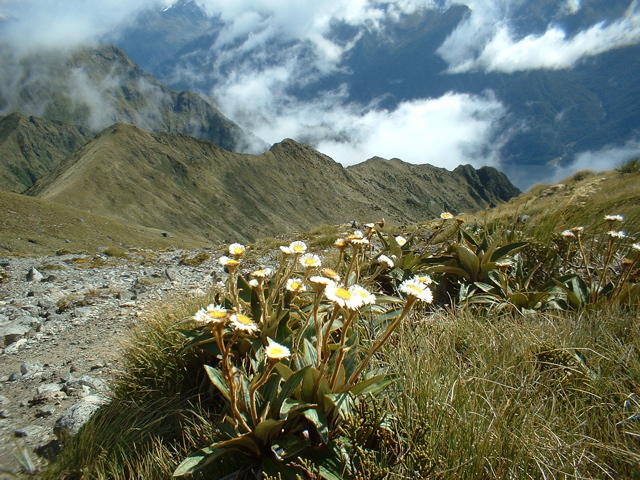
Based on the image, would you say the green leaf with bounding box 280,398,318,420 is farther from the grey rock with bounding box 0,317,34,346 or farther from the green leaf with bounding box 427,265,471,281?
the grey rock with bounding box 0,317,34,346

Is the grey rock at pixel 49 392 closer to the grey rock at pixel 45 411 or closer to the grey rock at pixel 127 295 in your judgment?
the grey rock at pixel 45 411

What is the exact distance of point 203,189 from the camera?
492 ft

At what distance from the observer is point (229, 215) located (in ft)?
491

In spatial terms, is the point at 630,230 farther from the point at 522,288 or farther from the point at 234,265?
the point at 234,265

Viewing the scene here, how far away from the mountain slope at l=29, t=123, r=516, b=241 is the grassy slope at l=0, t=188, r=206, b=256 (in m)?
51.3

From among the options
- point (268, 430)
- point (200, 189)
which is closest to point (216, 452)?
point (268, 430)

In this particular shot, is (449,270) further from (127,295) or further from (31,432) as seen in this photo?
(127,295)

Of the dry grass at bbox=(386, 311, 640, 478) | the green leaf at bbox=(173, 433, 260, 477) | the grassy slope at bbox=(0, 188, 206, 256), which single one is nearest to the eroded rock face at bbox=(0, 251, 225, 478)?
the green leaf at bbox=(173, 433, 260, 477)

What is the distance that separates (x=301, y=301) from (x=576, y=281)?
3038mm

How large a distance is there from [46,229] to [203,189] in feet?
410

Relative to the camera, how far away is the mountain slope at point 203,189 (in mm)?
101812

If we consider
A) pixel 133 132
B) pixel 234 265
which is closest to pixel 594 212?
pixel 234 265

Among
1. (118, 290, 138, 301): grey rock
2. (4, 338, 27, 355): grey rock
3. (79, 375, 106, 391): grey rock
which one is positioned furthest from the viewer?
(118, 290, 138, 301): grey rock

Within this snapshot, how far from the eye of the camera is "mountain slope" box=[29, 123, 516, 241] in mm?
101812
